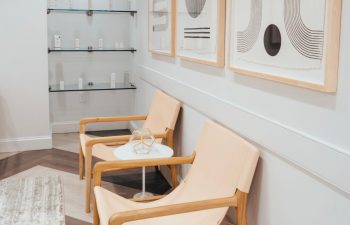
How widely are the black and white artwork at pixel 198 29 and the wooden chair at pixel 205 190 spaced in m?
0.50

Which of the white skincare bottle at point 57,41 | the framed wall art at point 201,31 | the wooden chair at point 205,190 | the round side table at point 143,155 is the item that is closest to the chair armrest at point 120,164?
the wooden chair at point 205,190

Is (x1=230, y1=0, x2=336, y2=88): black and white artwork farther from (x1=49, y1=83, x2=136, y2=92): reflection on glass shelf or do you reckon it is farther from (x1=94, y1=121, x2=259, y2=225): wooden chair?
(x1=49, y1=83, x2=136, y2=92): reflection on glass shelf

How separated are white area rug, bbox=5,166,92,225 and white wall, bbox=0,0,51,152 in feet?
2.48

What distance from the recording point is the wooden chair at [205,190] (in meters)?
1.84

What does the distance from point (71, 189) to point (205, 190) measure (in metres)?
1.60

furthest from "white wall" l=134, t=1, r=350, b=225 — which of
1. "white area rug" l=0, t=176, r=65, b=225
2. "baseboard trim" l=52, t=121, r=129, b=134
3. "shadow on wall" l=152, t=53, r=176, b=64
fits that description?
"baseboard trim" l=52, t=121, r=129, b=134

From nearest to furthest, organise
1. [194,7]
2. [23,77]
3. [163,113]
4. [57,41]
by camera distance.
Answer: [194,7] < [163,113] < [23,77] < [57,41]

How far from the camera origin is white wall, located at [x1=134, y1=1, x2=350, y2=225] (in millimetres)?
1423

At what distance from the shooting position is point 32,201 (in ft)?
10.6

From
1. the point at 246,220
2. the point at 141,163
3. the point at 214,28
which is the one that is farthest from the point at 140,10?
the point at 246,220

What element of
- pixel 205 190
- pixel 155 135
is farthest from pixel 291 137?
pixel 155 135

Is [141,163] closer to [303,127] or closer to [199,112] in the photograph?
[199,112]

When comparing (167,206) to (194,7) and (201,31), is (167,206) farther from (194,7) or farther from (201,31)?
(194,7)

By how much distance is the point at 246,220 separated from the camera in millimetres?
2100
